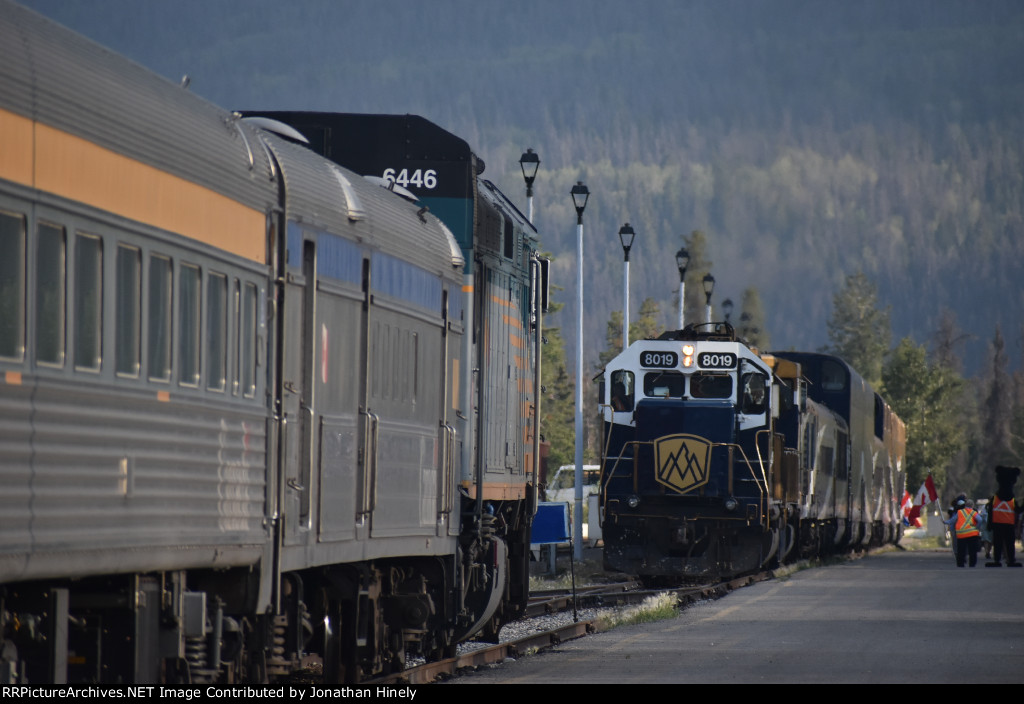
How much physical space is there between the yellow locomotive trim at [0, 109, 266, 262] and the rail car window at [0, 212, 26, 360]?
0.20m

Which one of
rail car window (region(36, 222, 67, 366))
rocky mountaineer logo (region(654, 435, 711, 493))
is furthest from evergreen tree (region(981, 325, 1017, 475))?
rail car window (region(36, 222, 67, 366))

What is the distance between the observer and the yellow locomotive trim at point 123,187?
6637 mm

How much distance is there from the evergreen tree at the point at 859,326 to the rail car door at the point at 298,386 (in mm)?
172075

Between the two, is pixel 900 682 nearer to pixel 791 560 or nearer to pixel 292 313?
pixel 292 313

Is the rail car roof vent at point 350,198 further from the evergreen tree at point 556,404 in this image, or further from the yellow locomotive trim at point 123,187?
the evergreen tree at point 556,404

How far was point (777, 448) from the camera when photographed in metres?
27.5


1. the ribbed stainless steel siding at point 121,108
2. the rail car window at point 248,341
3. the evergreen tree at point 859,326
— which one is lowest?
the rail car window at point 248,341

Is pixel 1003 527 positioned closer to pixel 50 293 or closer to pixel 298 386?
pixel 298 386

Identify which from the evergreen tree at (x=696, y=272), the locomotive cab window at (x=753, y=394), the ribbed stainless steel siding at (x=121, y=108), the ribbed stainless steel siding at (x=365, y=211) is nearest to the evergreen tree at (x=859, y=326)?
the evergreen tree at (x=696, y=272)

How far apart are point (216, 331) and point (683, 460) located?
1827cm

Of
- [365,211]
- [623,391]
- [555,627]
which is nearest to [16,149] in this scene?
[365,211]

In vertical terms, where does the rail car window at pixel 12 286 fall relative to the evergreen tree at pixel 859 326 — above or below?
below

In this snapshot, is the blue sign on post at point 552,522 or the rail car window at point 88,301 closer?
the rail car window at point 88,301

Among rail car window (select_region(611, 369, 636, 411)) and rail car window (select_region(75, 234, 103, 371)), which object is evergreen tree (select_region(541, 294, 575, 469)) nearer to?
rail car window (select_region(611, 369, 636, 411))
